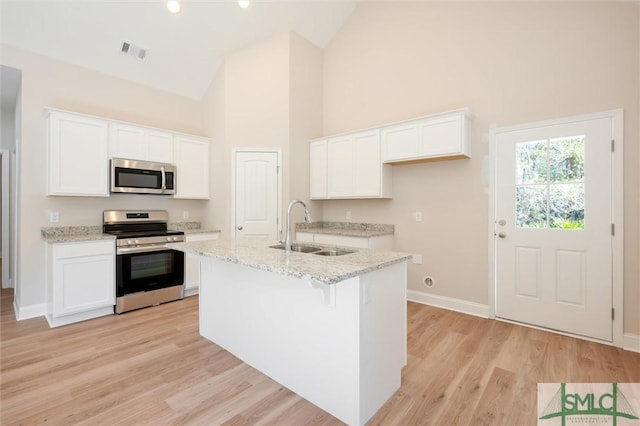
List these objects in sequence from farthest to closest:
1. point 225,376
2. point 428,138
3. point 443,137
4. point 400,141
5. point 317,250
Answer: point 400,141 < point 428,138 < point 443,137 < point 317,250 < point 225,376

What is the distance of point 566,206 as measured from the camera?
2.90 metres

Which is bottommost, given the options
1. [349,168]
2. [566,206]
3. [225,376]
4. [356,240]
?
[225,376]

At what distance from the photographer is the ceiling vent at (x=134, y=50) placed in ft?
12.8

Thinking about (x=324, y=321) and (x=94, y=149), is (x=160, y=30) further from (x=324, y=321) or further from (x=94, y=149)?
(x=324, y=321)

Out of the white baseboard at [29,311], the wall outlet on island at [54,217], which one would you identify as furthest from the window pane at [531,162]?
the white baseboard at [29,311]

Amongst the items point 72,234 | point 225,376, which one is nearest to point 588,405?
point 225,376

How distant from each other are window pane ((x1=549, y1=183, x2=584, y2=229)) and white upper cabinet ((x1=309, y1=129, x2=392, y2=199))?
1755 mm

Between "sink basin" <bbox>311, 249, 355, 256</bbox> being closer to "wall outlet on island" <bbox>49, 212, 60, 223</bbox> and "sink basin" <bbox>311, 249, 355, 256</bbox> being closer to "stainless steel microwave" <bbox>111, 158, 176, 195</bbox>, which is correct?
"stainless steel microwave" <bbox>111, 158, 176, 195</bbox>

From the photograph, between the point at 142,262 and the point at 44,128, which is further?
the point at 142,262

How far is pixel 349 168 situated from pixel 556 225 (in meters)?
2.42

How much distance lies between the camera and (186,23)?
3.93 m

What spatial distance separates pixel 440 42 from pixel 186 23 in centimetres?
328

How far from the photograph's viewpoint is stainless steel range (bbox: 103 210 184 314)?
11.5 ft

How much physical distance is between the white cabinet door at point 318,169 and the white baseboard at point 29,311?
359cm
